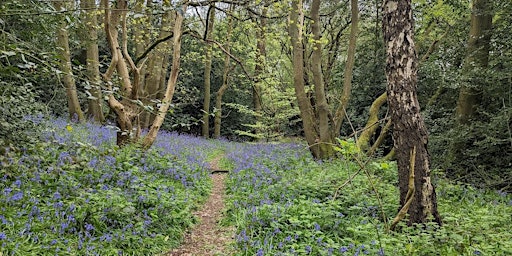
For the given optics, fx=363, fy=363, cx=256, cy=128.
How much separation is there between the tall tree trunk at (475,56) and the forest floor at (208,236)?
635 centimetres

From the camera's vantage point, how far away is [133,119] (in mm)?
8484

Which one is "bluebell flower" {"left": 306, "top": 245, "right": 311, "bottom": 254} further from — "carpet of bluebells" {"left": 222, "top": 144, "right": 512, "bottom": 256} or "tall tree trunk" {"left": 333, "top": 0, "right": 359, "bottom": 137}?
"tall tree trunk" {"left": 333, "top": 0, "right": 359, "bottom": 137}

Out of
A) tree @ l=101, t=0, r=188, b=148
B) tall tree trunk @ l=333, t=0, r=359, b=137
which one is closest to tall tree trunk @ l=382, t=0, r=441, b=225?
tree @ l=101, t=0, r=188, b=148

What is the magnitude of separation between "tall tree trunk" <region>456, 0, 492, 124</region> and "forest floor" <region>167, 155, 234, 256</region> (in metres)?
6.35

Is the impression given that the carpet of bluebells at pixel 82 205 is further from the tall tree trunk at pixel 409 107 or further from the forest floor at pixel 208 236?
the tall tree trunk at pixel 409 107

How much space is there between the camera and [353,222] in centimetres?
499

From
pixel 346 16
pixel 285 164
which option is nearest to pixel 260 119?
pixel 346 16

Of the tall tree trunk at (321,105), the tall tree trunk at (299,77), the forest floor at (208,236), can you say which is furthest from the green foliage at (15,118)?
the tall tree trunk at (321,105)

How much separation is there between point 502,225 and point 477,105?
4.67m

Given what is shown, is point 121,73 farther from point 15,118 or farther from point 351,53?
point 351,53

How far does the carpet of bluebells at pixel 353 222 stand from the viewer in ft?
13.3

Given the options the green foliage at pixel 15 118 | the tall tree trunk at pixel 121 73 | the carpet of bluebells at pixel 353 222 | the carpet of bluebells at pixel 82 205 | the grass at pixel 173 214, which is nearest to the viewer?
the carpet of bluebells at pixel 82 205

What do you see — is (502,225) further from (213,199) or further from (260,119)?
(260,119)

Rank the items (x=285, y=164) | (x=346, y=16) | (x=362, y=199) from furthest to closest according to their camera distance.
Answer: (x=346, y=16)
(x=285, y=164)
(x=362, y=199)
